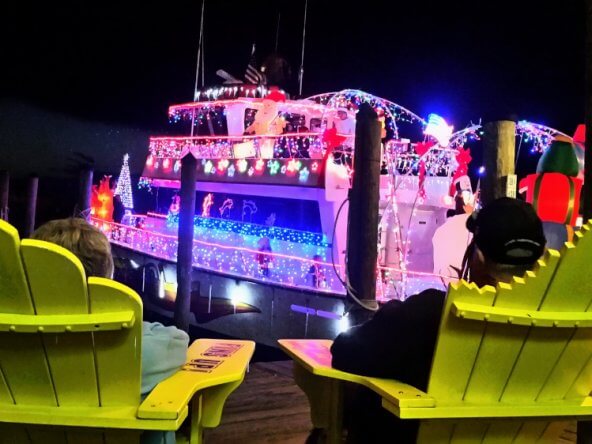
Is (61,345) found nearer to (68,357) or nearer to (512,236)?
(68,357)

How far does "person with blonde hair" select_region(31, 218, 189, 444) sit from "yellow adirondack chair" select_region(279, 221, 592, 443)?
582 millimetres

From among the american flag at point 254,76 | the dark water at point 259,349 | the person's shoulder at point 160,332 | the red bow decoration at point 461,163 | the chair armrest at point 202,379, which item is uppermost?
the american flag at point 254,76

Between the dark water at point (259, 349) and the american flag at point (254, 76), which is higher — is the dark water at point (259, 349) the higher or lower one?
the lower one

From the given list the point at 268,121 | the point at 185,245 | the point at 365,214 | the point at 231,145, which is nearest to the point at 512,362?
the point at 365,214

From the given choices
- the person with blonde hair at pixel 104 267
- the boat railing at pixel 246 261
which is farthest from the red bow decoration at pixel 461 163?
the person with blonde hair at pixel 104 267

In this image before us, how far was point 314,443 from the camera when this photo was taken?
2771 millimetres

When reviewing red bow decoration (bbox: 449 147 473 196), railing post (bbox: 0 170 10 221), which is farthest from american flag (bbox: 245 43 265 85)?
railing post (bbox: 0 170 10 221)

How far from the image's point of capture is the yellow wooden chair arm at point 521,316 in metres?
1.50

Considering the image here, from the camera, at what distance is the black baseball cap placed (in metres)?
1.68

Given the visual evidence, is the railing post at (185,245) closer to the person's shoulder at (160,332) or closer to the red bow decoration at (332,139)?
the red bow decoration at (332,139)

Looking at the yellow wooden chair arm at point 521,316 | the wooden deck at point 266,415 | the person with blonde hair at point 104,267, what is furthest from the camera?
the wooden deck at point 266,415

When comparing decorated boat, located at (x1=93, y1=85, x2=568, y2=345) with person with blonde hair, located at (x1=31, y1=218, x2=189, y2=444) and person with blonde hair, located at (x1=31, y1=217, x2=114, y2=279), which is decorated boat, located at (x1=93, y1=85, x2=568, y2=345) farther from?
person with blonde hair, located at (x1=31, y1=217, x2=114, y2=279)

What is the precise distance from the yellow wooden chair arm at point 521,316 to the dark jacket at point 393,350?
22 cm

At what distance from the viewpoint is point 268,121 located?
1168cm
